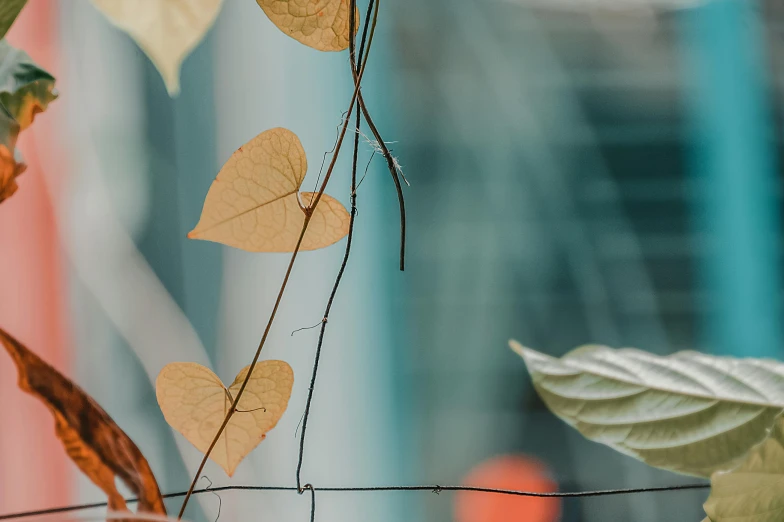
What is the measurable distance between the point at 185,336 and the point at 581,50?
751mm

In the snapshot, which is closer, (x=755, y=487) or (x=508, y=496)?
(x=755, y=487)

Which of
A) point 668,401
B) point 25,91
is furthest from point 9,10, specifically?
point 668,401

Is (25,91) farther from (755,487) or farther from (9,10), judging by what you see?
(755,487)

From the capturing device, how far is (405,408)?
864mm

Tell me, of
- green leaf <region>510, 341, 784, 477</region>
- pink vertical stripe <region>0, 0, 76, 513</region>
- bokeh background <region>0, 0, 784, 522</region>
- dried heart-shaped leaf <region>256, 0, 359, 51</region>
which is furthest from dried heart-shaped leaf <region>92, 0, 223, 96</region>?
pink vertical stripe <region>0, 0, 76, 513</region>

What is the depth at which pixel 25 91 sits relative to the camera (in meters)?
0.13

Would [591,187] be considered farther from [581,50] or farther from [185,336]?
Result: [185,336]

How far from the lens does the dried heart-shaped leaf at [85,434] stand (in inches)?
4.0

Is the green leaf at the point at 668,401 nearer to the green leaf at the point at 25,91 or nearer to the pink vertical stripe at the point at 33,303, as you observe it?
the green leaf at the point at 25,91

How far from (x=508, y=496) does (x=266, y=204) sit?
2.14ft

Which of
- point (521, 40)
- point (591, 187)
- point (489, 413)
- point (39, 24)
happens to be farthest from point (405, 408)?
point (39, 24)

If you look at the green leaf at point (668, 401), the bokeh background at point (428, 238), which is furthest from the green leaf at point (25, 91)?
the bokeh background at point (428, 238)

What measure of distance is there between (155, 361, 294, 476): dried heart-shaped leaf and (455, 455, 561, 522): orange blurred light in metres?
0.52

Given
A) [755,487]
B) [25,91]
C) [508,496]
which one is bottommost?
[508,496]
